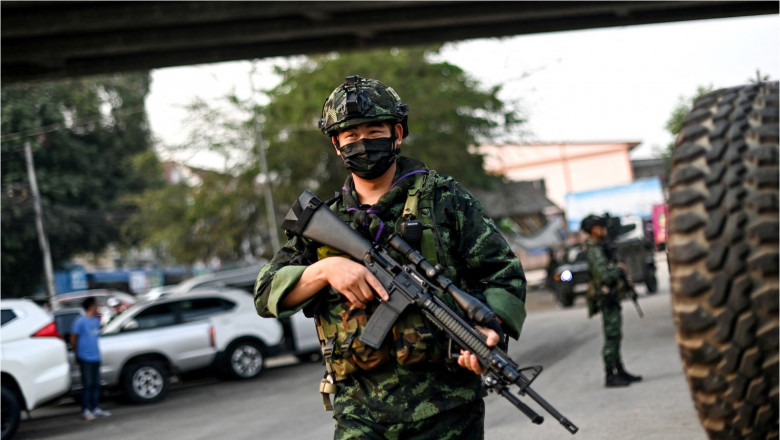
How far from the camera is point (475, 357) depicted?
114 inches

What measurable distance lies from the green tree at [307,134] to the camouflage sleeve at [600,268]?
15.9 meters

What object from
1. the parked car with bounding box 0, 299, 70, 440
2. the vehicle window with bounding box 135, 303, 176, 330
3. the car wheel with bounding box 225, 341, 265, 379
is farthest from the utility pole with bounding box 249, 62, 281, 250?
the parked car with bounding box 0, 299, 70, 440

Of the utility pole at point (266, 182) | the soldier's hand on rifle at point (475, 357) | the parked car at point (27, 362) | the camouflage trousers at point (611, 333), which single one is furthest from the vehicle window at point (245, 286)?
the soldier's hand on rifle at point (475, 357)

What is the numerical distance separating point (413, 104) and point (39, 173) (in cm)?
1662

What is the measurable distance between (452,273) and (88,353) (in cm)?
1037

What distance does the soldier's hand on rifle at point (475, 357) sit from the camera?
288cm

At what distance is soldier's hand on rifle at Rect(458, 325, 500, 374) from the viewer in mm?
2883

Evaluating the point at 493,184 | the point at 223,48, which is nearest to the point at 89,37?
the point at 223,48

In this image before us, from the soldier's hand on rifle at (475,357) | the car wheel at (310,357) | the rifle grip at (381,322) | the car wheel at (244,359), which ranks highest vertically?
the rifle grip at (381,322)

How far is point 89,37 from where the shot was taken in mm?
14672

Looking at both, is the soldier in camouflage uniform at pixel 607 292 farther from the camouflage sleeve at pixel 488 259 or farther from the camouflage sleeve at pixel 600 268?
the camouflage sleeve at pixel 488 259

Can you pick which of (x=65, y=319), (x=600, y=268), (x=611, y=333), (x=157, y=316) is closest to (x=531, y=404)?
(x=611, y=333)

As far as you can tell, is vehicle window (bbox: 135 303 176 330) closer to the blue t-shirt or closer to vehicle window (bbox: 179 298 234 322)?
vehicle window (bbox: 179 298 234 322)

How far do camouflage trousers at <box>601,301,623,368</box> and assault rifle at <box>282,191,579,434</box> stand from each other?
643 cm
